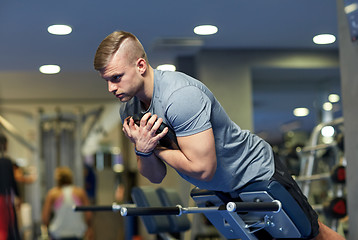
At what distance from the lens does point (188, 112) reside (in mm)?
1831

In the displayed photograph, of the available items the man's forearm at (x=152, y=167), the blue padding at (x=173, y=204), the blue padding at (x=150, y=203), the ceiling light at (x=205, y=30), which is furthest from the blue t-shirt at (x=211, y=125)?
the ceiling light at (x=205, y=30)

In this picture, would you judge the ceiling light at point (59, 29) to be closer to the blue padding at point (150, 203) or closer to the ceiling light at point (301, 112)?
the blue padding at point (150, 203)

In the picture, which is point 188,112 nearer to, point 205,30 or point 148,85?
point 148,85

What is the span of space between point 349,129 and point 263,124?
543 cm

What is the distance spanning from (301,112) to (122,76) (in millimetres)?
5436

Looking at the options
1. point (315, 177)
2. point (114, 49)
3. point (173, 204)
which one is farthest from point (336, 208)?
point (114, 49)

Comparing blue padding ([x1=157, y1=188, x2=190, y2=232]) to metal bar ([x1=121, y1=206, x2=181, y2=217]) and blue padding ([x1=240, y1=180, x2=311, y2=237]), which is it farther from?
blue padding ([x1=240, y1=180, x2=311, y2=237])

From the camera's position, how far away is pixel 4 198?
144 cm

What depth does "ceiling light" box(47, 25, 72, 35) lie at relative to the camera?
4652 millimetres

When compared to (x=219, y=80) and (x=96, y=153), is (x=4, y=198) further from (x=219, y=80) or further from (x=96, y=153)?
(x=96, y=153)

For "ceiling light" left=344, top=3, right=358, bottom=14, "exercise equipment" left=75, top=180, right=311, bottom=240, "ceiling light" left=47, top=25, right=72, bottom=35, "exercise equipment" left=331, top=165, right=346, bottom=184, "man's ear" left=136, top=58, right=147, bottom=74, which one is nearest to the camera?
"man's ear" left=136, top=58, right=147, bottom=74

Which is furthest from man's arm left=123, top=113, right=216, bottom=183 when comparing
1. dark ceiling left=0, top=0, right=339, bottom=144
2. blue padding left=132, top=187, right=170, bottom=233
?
dark ceiling left=0, top=0, right=339, bottom=144

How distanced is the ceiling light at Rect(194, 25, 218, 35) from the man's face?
3.02m

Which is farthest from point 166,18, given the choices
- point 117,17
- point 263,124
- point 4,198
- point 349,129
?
point 263,124
